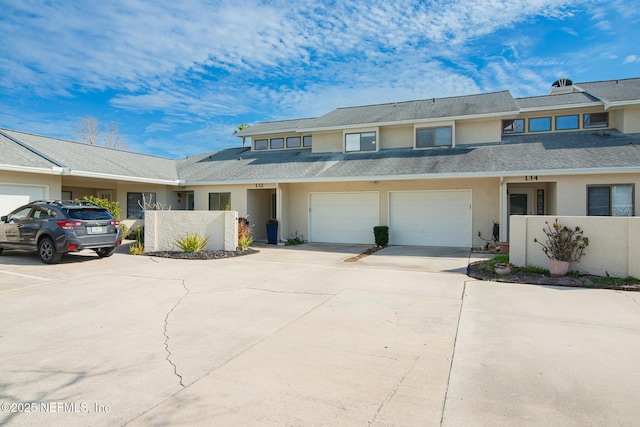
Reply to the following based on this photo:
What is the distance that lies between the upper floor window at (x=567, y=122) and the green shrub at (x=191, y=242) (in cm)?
1525

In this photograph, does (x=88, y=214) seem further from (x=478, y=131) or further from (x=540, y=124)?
(x=540, y=124)

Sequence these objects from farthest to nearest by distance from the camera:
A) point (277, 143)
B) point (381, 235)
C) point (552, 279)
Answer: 1. point (277, 143)
2. point (381, 235)
3. point (552, 279)

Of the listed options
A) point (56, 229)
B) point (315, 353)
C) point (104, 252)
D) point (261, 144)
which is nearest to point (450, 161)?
point (261, 144)

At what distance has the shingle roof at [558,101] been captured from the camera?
50.7 feet

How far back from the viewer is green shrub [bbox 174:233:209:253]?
12406 millimetres

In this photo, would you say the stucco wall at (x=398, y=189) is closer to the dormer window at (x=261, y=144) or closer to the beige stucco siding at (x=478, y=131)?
the beige stucco siding at (x=478, y=131)

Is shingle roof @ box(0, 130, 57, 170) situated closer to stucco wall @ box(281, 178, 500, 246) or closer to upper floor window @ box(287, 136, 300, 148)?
stucco wall @ box(281, 178, 500, 246)

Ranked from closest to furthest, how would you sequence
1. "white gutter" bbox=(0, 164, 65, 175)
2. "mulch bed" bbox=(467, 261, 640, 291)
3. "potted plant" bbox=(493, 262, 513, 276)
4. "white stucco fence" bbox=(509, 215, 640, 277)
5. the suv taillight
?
1. "mulch bed" bbox=(467, 261, 640, 291)
2. "white stucco fence" bbox=(509, 215, 640, 277)
3. "potted plant" bbox=(493, 262, 513, 276)
4. the suv taillight
5. "white gutter" bbox=(0, 164, 65, 175)

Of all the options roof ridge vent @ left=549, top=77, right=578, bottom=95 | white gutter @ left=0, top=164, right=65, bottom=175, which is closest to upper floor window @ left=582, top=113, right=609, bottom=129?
roof ridge vent @ left=549, top=77, right=578, bottom=95

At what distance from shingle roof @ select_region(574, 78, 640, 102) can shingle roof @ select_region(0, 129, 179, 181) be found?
750 inches

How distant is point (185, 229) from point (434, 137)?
11.0 metres

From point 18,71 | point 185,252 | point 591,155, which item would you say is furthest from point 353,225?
point 18,71

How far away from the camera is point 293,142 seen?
2019cm

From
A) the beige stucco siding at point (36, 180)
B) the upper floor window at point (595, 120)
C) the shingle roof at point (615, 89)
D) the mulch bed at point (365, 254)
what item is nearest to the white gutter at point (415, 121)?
the upper floor window at point (595, 120)
